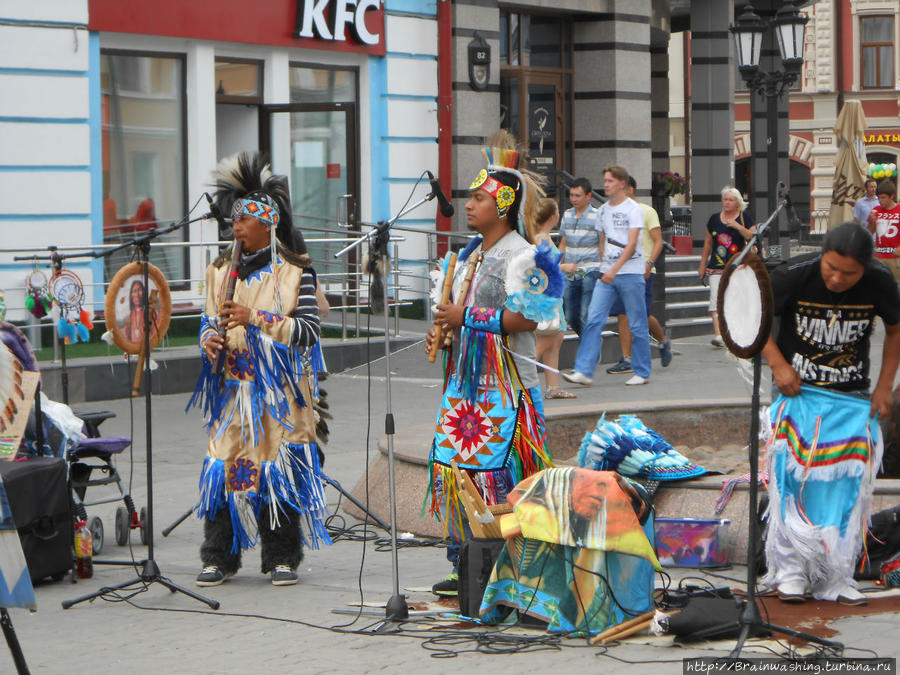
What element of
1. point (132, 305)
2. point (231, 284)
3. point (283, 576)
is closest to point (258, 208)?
point (231, 284)

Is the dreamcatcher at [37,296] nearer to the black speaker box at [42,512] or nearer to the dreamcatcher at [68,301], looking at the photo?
the dreamcatcher at [68,301]

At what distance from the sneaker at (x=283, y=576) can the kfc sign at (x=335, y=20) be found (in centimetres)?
1165

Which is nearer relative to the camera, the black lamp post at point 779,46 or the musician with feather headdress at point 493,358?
the musician with feather headdress at point 493,358

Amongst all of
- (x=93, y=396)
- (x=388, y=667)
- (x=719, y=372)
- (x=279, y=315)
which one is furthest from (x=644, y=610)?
(x=719, y=372)

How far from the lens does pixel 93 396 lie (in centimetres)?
1346

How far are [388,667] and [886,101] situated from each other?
4527 centimetres

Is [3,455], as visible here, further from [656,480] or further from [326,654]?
[656,480]

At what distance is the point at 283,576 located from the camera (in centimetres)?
716

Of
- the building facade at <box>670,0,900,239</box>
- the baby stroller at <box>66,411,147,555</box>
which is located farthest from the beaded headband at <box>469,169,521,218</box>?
the building facade at <box>670,0,900,239</box>

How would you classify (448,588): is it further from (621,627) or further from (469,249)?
(469,249)

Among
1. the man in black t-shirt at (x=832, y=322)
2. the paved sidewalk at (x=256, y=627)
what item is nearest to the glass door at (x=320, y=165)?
the paved sidewalk at (x=256, y=627)

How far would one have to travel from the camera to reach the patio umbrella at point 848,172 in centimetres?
2277

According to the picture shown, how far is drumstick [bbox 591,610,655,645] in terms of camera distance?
227 inches

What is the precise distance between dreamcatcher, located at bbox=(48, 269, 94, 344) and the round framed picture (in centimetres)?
273
